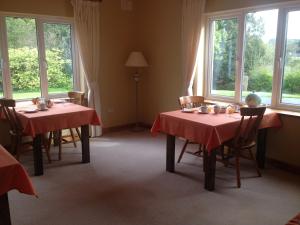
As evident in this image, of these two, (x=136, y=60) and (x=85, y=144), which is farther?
(x=136, y=60)

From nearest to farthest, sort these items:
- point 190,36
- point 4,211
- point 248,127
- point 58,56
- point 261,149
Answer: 1. point 4,211
2. point 248,127
3. point 261,149
4. point 190,36
5. point 58,56

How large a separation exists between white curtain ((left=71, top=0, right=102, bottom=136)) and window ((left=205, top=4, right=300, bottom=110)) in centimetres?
188

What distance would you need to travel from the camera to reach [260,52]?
3801mm

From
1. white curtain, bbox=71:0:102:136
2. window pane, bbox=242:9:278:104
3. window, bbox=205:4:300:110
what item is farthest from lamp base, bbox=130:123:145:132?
window pane, bbox=242:9:278:104

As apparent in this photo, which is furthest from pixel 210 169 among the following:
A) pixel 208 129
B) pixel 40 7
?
pixel 40 7

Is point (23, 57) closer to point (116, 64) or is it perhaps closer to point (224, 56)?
point (116, 64)

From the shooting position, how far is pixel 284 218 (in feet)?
8.00

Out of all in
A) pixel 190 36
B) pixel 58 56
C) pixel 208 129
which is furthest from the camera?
pixel 58 56

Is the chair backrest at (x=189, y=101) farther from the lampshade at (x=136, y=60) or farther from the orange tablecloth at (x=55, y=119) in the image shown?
the lampshade at (x=136, y=60)

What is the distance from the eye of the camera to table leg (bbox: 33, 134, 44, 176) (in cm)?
328

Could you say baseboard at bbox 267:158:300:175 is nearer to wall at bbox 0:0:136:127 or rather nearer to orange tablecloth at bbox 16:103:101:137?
orange tablecloth at bbox 16:103:101:137

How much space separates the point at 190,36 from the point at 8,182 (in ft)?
11.3

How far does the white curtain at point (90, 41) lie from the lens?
455 cm

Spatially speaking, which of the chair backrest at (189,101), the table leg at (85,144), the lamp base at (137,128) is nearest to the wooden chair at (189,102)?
the chair backrest at (189,101)
